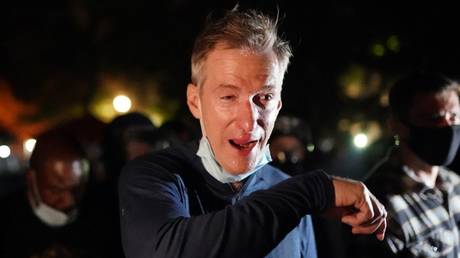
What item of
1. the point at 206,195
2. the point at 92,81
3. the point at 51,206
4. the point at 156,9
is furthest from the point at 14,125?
the point at 206,195

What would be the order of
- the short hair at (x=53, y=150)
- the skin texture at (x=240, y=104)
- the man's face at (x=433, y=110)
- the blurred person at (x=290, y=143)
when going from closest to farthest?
the skin texture at (x=240, y=104), the man's face at (x=433, y=110), the short hair at (x=53, y=150), the blurred person at (x=290, y=143)

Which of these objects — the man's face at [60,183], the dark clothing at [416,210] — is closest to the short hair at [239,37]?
the dark clothing at [416,210]

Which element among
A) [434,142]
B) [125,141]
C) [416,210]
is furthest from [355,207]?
[125,141]

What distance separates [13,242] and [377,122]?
6.20m

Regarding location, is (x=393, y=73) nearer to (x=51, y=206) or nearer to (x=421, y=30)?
(x=421, y=30)

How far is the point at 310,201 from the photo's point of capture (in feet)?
6.44

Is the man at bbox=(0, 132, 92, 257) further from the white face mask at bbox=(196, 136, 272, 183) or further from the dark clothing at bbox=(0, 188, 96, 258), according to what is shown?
the white face mask at bbox=(196, 136, 272, 183)

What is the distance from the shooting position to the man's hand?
6.65 feet

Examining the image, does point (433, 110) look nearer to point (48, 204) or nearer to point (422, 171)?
point (422, 171)

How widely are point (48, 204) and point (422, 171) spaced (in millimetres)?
2642

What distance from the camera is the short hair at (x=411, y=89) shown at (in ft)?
13.2

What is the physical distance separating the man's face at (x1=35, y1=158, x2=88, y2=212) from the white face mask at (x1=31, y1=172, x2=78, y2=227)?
6cm

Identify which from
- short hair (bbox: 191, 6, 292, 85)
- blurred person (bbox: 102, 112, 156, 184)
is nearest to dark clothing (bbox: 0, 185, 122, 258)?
blurred person (bbox: 102, 112, 156, 184)

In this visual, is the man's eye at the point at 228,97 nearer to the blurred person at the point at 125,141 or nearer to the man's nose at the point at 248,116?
the man's nose at the point at 248,116
